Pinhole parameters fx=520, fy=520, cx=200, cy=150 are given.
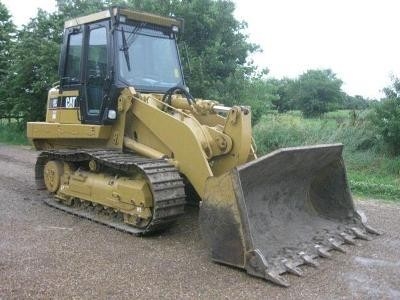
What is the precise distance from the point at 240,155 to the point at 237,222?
137 centimetres

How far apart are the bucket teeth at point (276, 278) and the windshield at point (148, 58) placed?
10.9ft

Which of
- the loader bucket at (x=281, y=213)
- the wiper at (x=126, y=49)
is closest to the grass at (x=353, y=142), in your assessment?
the loader bucket at (x=281, y=213)

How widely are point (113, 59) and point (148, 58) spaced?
2.02ft

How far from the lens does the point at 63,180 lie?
24.0 ft

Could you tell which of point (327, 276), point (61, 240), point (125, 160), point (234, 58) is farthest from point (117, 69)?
point (234, 58)

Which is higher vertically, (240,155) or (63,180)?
(240,155)

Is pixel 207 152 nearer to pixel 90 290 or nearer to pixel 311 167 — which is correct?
pixel 311 167

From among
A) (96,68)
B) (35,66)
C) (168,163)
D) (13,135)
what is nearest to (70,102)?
(96,68)

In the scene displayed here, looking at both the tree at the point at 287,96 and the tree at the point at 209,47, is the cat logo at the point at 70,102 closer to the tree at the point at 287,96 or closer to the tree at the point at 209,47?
the tree at the point at 209,47

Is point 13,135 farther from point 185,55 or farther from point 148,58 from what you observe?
point 148,58

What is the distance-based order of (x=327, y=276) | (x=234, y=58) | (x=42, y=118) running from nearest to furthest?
(x=327, y=276), (x=234, y=58), (x=42, y=118)

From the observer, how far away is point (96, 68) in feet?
23.4

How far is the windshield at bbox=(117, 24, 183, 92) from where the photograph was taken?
687 centimetres

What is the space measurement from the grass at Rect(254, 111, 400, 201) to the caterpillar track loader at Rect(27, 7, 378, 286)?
3.33 metres
